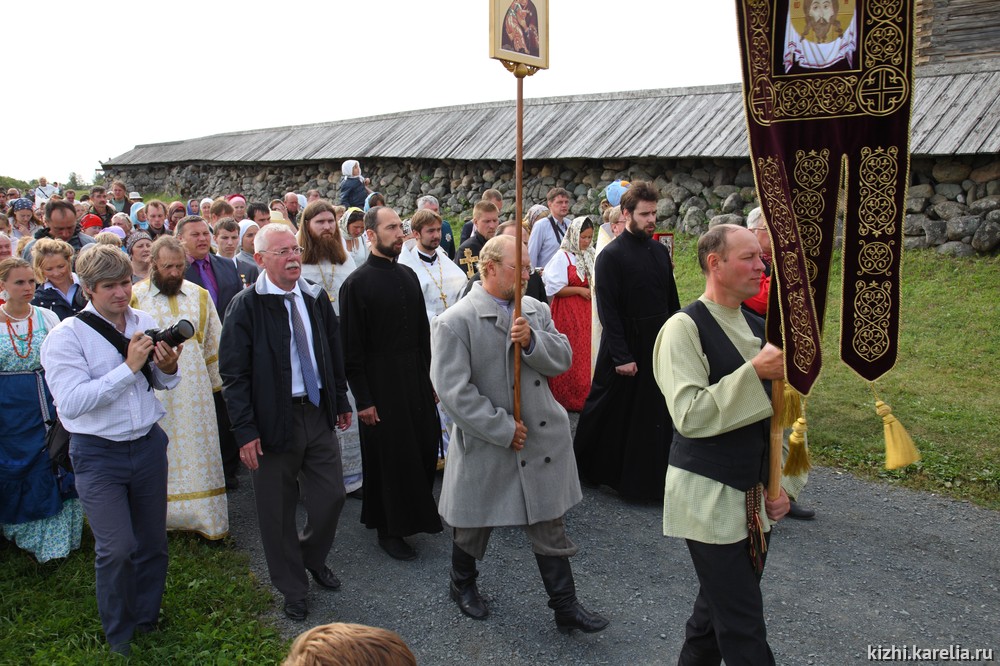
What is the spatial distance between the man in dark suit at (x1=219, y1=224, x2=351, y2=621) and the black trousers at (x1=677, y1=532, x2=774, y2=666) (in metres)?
2.11

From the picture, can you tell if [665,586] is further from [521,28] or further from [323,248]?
[323,248]

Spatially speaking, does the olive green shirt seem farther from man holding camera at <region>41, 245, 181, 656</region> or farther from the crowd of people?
man holding camera at <region>41, 245, 181, 656</region>

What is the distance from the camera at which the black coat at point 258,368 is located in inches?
160

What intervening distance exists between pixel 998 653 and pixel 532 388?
244cm

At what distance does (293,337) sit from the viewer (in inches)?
166

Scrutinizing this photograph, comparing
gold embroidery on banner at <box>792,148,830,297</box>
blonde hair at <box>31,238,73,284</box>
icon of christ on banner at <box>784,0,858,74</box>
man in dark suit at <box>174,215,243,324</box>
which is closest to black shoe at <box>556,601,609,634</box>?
gold embroidery on banner at <box>792,148,830,297</box>

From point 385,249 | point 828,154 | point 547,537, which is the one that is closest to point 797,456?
point 828,154

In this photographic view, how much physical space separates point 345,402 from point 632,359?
2.04 meters

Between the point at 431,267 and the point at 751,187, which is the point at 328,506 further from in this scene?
the point at 751,187

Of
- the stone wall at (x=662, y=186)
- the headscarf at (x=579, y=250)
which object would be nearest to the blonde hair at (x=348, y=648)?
the stone wall at (x=662, y=186)

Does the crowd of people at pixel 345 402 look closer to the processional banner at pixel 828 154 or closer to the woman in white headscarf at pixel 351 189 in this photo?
the processional banner at pixel 828 154

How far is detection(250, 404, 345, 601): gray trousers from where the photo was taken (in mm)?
4191

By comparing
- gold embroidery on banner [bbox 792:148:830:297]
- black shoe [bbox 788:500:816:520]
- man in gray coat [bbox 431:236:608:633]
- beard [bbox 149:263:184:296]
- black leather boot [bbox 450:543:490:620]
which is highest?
gold embroidery on banner [bbox 792:148:830:297]

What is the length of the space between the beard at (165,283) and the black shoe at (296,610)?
6.79ft
